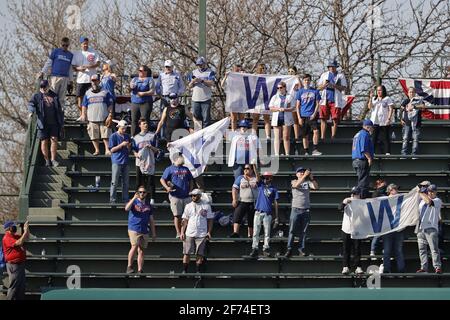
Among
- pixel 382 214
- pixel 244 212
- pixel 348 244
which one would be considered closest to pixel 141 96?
pixel 244 212

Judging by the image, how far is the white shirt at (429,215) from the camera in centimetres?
2170

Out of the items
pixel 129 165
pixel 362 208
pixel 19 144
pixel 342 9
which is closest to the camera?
pixel 362 208

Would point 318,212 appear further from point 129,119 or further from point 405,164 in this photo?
point 129,119

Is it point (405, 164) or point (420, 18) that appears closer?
point (405, 164)

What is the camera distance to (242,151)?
22.9 m

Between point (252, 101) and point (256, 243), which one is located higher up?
point (252, 101)

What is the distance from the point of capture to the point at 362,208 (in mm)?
21953

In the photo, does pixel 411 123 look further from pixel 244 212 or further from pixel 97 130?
pixel 97 130

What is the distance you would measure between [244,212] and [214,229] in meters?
0.72

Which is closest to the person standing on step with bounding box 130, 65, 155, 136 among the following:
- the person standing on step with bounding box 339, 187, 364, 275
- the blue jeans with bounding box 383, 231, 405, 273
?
the person standing on step with bounding box 339, 187, 364, 275
